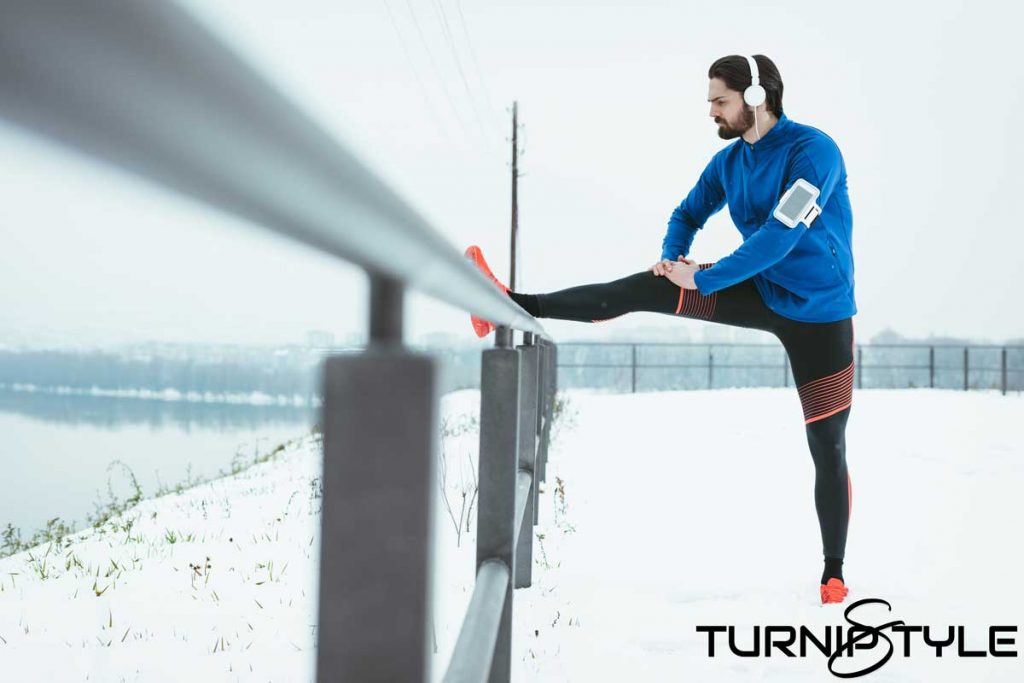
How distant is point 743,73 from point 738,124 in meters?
0.18

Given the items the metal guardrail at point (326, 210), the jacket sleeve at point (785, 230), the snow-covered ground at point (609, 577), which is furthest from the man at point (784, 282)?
the metal guardrail at point (326, 210)

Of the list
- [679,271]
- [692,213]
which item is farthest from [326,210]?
[692,213]

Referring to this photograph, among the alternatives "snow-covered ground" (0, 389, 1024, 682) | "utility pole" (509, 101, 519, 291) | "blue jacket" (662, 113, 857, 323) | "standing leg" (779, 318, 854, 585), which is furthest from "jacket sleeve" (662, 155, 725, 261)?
"utility pole" (509, 101, 519, 291)

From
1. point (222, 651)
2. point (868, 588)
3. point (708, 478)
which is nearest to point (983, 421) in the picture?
point (708, 478)

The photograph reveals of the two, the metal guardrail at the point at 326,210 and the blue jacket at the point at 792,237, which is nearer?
the metal guardrail at the point at 326,210

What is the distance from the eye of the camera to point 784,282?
2.62 meters

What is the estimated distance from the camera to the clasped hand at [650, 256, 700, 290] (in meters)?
2.65

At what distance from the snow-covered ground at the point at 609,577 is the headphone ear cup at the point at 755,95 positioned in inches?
53.3

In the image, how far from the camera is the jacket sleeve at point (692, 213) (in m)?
3.06

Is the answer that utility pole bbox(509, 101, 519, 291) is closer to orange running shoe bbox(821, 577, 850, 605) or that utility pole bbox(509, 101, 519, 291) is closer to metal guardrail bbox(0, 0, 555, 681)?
orange running shoe bbox(821, 577, 850, 605)

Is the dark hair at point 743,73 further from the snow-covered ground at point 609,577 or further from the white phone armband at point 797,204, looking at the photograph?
the snow-covered ground at point 609,577

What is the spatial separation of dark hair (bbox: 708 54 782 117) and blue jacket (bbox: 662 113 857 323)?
0.41 feet

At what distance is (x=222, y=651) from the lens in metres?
2.17

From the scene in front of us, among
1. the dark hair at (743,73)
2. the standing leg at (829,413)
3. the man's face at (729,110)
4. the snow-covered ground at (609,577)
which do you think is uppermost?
the dark hair at (743,73)
